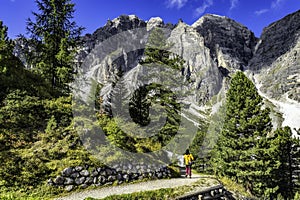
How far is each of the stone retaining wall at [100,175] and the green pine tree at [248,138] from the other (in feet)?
45.1

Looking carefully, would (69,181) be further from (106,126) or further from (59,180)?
(106,126)

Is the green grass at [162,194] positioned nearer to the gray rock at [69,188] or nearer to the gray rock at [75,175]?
the gray rock at [69,188]

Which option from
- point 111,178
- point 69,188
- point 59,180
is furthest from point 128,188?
point 59,180

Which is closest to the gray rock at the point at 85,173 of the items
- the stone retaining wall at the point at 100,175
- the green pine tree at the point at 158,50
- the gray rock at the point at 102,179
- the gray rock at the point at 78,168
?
the stone retaining wall at the point at 100,175

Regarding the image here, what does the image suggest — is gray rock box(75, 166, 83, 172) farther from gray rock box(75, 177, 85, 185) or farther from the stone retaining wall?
gray rock box(75, 177, 85, 185)

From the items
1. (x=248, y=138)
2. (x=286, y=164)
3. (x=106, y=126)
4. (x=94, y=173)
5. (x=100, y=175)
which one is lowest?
(x=286, y=164)

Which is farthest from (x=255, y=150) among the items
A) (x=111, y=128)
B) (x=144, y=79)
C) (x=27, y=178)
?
(x=27, y=178)

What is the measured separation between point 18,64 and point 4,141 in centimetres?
1214

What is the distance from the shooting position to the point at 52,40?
28.4 metres

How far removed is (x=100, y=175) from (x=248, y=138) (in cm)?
1843

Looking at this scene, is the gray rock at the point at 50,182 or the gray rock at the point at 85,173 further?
the gray rock at the point at 85,173

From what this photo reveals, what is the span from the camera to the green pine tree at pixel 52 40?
28031 mm

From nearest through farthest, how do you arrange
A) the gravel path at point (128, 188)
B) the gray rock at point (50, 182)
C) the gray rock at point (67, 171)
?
1. the gravel path at point (128, 188)
2. the gray rock at point (50, 182)
3. the gray rock at point (67, 171)

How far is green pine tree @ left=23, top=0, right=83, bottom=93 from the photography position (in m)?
28.0
